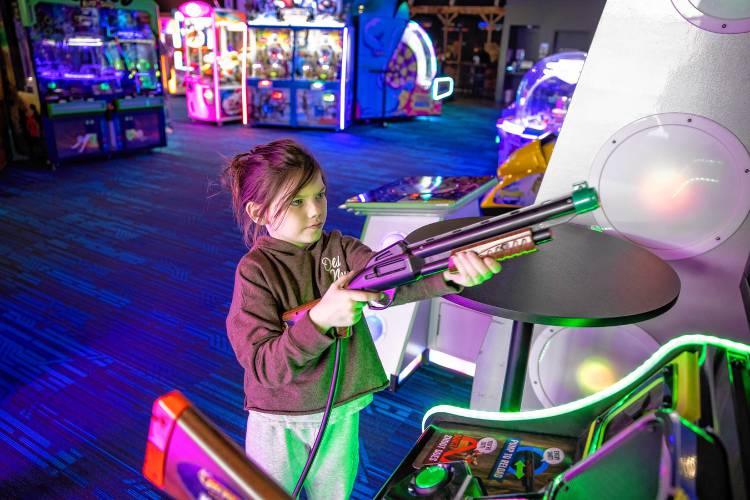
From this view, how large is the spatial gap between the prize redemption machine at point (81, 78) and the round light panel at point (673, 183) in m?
6.05

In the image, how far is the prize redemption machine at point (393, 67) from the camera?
→ 9.45m

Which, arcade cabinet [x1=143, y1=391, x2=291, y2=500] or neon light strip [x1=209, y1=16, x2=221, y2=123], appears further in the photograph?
neon light strip [x1=209, y1=16, x2=221, y2=123]

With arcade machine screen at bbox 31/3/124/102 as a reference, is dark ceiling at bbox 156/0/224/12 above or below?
above

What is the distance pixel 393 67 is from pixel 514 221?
10003 millimetres

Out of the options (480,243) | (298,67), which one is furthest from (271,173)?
(298,67)

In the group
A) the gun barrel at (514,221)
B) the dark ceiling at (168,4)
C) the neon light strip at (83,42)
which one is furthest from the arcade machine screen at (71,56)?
the dark ceiling at (168,4)

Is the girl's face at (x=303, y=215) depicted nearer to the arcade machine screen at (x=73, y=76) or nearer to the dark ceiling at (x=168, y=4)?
the arcade machine screen at (x=73, y=76)

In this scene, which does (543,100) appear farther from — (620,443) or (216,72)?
(620,443)

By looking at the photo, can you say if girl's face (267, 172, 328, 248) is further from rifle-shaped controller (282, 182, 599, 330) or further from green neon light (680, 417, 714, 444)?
green neon light (680, 417, 714, 444)

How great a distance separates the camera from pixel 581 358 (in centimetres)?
180

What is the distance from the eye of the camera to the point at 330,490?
1.28 meters

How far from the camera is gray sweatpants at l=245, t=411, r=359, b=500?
1.17m

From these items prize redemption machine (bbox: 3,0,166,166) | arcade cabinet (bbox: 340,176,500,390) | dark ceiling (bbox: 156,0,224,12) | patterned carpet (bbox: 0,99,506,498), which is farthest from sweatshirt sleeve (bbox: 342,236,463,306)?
dark ceiling (bbox: 156,0,224,12)

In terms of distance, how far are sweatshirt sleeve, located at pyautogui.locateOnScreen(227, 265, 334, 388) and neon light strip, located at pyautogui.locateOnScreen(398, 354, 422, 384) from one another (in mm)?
1378
